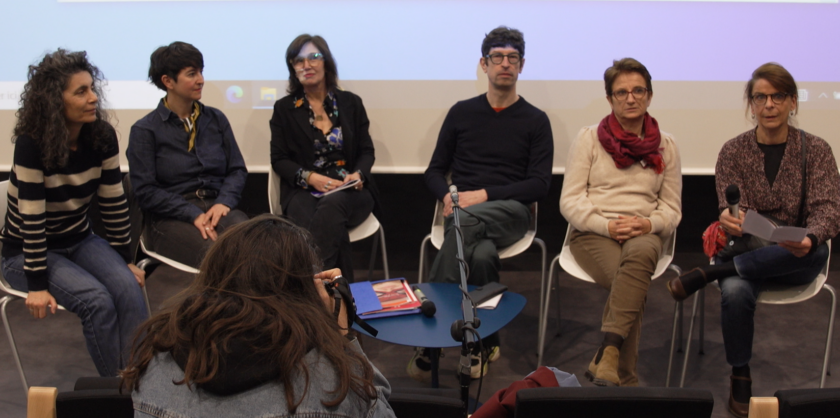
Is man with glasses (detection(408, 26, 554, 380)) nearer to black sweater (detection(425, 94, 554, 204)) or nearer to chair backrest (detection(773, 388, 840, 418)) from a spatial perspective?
black sweater (detection(425, 94, 554, 204))

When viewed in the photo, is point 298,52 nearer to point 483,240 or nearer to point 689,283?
point 483,240

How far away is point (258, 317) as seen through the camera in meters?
1.06

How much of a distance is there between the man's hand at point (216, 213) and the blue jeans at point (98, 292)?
0.40 m

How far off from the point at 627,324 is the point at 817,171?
943 mm

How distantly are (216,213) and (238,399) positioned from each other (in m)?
1.89

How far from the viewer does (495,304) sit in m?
2.21

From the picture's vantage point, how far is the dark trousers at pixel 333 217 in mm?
2873

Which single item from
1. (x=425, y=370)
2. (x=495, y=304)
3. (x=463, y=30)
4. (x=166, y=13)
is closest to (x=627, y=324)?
(x=495, y=304)

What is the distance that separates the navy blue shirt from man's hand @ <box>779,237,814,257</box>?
2.18 m

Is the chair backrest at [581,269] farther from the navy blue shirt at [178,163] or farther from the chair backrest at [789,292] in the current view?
the navy blue shirt at [178,163]

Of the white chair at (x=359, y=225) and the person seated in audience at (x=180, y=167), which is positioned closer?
the person seated in audience at (x=180, y=167)

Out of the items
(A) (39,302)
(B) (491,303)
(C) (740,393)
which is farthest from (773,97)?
(A) (39,302)

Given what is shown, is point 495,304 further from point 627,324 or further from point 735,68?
point 735,68

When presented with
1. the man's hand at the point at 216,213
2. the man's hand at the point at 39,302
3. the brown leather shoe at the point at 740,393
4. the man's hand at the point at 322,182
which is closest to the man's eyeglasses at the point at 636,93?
the brown leather shoe at the point at 740,393
